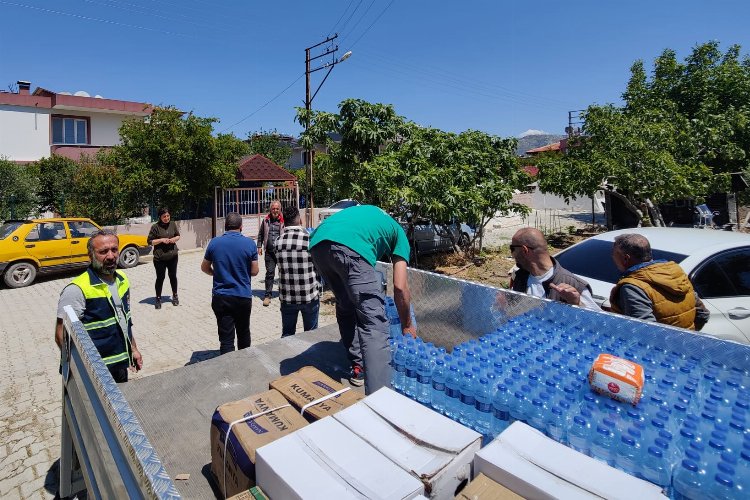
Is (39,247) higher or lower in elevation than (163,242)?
lower

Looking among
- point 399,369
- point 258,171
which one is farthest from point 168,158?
point 399,369

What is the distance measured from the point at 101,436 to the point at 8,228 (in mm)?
11157

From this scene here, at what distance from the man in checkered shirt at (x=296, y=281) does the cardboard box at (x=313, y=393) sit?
2.25m

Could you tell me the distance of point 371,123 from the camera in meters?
8.86

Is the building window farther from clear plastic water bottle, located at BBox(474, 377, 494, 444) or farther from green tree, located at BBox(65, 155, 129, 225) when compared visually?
clear plastic water bottle, located at BBox(474, 377, 494, 444)

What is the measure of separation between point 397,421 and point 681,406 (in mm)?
1213

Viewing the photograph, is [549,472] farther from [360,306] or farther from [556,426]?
[360,306]

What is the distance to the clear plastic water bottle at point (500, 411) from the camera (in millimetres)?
1778

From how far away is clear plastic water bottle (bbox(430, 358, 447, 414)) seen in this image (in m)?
2.03

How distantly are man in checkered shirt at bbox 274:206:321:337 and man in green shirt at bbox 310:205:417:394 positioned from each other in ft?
5.38

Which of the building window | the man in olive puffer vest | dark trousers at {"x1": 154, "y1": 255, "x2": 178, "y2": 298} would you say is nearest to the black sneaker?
the man in olive puffer vest

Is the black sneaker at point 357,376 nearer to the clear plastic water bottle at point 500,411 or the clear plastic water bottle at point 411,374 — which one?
the clear plastic water bottle at point 411,374

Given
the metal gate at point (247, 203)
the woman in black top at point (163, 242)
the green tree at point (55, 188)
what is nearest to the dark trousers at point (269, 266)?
the woman in black top at point (163, 242)

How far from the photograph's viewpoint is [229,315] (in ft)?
14.2
